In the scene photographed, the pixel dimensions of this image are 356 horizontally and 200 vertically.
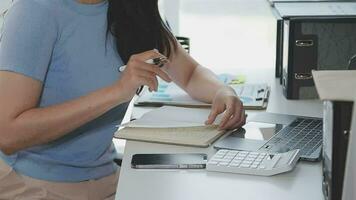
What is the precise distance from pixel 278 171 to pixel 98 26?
607 millimetres

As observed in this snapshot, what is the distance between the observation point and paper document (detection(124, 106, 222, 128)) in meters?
1.51

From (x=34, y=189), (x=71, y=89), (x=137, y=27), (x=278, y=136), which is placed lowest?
(x=34, y=189)

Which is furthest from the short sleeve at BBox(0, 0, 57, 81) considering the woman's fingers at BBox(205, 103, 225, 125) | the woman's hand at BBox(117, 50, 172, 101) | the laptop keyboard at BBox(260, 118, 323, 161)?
the laptop keyboard at BBox(260, 118, 323, 161)

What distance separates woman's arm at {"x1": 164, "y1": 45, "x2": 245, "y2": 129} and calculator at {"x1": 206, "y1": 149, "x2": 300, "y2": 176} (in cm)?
25

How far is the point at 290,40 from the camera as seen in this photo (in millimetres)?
1808

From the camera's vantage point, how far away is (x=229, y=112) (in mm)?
1499

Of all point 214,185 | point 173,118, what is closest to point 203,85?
point 173,118

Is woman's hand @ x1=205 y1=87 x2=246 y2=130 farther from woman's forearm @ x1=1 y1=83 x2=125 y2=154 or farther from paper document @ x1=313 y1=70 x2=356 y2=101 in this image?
paper document @ x1=313 y1=70 x2=356 y2=101

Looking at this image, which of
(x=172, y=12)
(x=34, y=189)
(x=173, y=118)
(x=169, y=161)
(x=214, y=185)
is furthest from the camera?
(x=172, y=12)

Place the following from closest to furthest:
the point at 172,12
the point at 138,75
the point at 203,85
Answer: the point at 138,75, the point at 203,85, the point at 172,12

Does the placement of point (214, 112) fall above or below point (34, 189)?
above

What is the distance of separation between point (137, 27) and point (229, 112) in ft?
1.16

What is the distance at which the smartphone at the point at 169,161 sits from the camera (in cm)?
123

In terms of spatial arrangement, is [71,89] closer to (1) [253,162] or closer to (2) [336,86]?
(1) [253,162]
